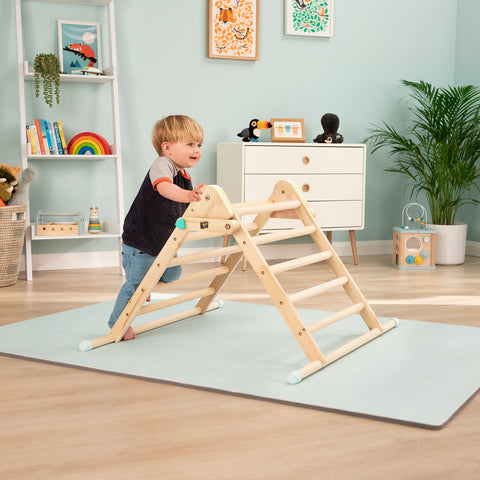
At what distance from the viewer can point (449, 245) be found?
4121 millimetres

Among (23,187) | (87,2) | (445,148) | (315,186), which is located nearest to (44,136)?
(23,187)

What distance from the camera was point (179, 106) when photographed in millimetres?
4004

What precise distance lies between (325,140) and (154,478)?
304cm

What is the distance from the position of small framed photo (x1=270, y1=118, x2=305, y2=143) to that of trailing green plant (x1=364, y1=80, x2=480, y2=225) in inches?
24.2

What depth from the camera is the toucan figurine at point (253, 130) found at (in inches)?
151

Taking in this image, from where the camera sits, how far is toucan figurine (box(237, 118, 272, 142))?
3.84 metres

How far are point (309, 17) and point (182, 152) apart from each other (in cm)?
245

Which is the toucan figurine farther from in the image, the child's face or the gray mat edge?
the gray mat edge

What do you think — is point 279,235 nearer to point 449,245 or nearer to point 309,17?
point 449,245

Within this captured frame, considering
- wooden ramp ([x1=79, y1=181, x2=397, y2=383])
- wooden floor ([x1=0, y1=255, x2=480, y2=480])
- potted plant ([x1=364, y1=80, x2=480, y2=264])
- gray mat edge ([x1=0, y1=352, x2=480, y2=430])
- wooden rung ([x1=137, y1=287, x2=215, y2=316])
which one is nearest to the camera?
wooden floor ([x1=0, y1=255, x2=480, y2=480])

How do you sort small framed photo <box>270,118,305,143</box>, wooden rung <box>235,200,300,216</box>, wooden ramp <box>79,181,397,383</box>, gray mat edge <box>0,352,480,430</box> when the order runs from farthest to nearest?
small framed photo <box>270,118,305,143</box> → wooden rung <box>235,200,300,216</box> → wooden ramp <box>79,181,397,383</box> → gray mat edge <box>0,352,480,430</box>

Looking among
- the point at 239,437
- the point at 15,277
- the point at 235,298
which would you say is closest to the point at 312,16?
the point at 235,298

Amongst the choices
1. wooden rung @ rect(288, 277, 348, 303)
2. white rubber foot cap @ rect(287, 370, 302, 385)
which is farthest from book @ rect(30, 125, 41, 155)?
white rubber foot cap @ rect(287, 370, 302, 385)

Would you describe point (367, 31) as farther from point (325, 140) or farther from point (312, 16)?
point (325, 140)
